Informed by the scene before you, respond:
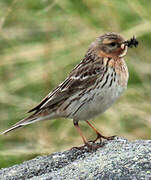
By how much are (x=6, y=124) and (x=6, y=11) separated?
1773mm

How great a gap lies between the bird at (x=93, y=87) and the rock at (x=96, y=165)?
0.35m

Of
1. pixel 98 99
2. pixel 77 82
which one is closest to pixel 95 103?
pixel 98 99

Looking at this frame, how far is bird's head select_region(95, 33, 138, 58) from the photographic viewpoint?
25.9ft

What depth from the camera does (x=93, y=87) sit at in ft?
24.8

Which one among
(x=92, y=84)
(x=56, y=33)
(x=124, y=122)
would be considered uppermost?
(x=56, y=33)

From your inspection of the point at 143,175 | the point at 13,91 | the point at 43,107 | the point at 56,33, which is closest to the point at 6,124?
the point at 13,91

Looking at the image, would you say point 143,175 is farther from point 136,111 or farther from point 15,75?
point 15,75

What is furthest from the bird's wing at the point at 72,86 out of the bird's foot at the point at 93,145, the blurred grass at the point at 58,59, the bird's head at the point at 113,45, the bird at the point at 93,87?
the blurred grass at the point at 58,59

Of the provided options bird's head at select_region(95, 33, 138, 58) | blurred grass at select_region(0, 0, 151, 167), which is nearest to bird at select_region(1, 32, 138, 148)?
bird's head at select_region(95, 33, 138, 58)

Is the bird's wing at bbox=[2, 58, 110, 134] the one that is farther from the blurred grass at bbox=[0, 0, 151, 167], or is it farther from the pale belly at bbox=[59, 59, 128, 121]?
the blurred grass at bbox=[0, 0, 151, 167]

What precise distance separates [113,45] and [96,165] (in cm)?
205

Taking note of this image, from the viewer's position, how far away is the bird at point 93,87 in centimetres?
750

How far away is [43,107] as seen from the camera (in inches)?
308

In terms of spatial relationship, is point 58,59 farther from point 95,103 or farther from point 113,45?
point 95,103
